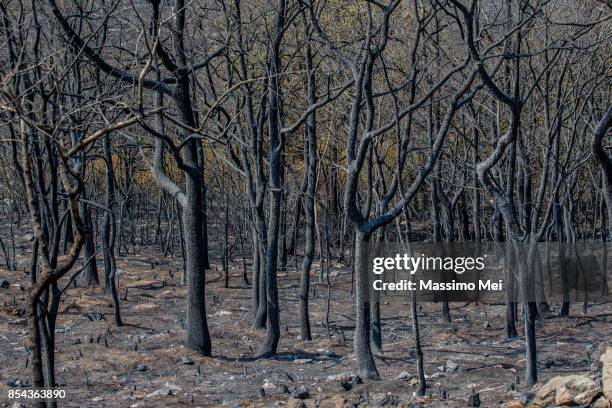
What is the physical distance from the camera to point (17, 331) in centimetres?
1495

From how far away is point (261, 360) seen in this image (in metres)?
13.1

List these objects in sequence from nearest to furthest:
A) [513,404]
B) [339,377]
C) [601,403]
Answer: [601,403] < [513,404] < [339,377]

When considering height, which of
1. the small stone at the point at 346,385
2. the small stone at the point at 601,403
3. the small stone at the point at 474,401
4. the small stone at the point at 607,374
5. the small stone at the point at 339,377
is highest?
the small stone at the point at 607,374

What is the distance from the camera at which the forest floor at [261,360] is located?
10.5 meters

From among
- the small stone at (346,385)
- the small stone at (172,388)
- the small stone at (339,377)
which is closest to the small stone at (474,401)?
the small stone at (346,385)

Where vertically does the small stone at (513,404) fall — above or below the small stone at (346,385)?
above

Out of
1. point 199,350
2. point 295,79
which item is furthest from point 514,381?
point 295,79

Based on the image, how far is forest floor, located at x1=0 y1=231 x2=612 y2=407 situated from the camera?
412 inches

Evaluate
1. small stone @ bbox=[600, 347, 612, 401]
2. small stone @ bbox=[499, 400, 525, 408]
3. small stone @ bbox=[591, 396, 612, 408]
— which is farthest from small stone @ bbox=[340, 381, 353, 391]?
small stone @ bbox=[591, 396, 612, 408]

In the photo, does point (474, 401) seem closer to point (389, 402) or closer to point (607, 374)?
point (389, 402)

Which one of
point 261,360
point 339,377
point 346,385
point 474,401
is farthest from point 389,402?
point 261,360

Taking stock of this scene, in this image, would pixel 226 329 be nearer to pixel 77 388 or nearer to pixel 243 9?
pixel 77 388

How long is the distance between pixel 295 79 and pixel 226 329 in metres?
5.93

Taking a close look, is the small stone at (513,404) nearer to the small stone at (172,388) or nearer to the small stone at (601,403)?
the small stone at (601,403)
